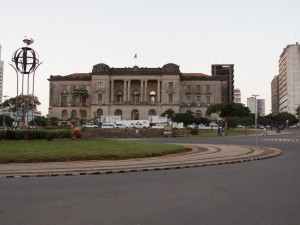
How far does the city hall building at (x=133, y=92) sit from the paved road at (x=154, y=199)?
118869 mm

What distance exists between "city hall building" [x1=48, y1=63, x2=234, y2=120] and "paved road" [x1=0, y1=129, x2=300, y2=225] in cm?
11887

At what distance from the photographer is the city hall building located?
134 meters

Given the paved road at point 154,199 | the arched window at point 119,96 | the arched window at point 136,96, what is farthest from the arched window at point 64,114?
the paved road at point 154,199

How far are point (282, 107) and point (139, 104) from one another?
90346 millimetres

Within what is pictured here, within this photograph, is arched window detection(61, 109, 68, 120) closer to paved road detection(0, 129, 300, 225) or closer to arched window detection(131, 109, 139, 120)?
arched window detection(131, 109, 139, 120)

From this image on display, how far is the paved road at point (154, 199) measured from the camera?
834 centimetres

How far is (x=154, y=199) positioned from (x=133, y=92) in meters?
131

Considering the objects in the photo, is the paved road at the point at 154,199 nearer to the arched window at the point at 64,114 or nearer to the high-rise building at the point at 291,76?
the arched window at the point at 64,114

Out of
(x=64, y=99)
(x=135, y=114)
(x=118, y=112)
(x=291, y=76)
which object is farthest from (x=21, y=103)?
(x=291, y=76)

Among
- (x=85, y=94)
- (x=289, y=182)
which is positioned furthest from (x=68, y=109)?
(x=289, y=182)

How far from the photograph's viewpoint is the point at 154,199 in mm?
10445

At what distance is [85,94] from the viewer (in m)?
129

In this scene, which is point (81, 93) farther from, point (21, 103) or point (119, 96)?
point (21, 103)

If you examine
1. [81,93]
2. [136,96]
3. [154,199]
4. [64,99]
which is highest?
[136,96]
